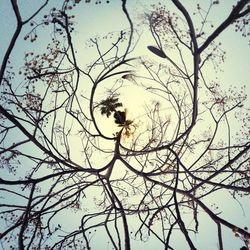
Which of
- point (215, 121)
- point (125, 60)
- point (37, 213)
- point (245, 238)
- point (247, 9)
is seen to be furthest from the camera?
point (215, 121)

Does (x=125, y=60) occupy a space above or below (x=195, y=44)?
above

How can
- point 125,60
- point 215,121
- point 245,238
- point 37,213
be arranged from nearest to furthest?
point 245,238
point 37,213
point 125,60
point 215,121

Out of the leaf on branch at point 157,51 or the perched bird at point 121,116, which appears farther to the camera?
the perched bird at point 121,116

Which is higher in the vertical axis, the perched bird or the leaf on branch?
the perched bird

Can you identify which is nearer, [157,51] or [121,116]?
[157,51]

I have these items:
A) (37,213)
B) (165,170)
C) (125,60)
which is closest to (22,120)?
(37,213)

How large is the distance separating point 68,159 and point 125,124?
1670 millimetres

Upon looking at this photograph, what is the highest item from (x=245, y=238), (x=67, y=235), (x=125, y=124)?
(x=125, y=124)

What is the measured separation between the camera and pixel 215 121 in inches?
320

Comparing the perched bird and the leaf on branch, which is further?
the perched bird

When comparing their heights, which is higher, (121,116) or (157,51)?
(121,116)

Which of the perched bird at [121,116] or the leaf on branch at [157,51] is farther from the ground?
the perched bird at [121,116]

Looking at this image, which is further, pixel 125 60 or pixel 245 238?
pixel 125 60

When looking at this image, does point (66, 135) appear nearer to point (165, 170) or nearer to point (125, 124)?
point (125, 124)
